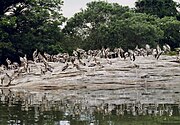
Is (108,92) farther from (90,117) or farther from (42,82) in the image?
(90,117)

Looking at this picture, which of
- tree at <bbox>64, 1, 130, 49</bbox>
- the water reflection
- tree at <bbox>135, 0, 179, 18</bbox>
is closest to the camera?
the water reflection

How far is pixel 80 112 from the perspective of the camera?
86.8 feet

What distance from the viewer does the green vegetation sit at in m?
61.7

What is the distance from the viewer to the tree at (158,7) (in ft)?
309

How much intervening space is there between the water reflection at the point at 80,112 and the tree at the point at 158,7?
63.2m

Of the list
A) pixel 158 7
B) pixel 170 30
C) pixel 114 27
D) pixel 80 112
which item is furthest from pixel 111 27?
pixel 80 112

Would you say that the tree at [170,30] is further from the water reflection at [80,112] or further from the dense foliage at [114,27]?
the water reflection at [80,112]

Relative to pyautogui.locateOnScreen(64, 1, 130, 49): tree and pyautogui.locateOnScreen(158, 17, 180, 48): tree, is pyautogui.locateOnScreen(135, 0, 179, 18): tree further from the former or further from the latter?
pyautogui.locateOnScreen(64, 1, 130, 49): tree

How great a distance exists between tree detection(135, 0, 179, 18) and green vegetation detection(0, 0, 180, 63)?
31.5ft

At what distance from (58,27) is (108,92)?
27016 millimetres

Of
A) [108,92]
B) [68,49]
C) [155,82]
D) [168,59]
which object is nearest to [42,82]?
[108,92]

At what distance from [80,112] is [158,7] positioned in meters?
70.8

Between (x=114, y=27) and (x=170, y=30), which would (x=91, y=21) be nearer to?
(x=114, y=27)

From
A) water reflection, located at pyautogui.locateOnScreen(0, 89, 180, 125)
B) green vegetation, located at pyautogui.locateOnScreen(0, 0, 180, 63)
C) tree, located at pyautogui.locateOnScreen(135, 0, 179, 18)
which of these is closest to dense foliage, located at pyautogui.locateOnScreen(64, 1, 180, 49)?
→ green vegetation, located at pyautogui.locateOnScreen(0, 0, 180, 63)
